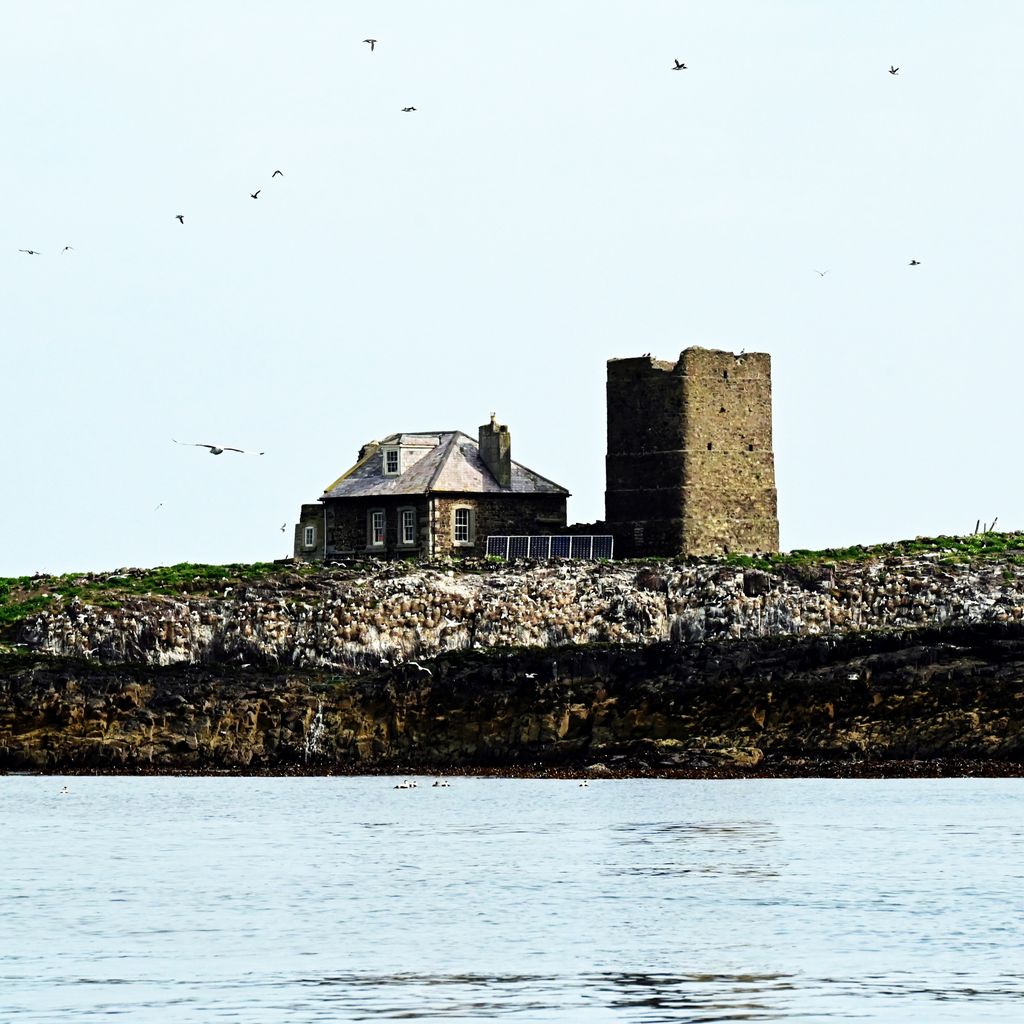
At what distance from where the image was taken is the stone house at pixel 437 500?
7050 centimetres

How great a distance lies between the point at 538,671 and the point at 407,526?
16.0 meters

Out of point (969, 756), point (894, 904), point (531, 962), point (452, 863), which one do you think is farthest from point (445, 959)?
point (969, 756)

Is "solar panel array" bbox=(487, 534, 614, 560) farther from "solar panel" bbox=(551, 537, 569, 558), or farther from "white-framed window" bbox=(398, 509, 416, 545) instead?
"white-framed window" bbox=(398, 509, 416, 545)

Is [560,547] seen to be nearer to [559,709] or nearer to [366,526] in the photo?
[366,526]

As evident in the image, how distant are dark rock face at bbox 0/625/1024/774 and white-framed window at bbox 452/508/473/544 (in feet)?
42.6

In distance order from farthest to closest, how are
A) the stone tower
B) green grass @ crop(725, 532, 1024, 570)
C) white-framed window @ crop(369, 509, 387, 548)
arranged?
white-framed window @ crop(369, 509, 387, 548), the stone tower, green grass @ crop(725, 532, 1024, 570)

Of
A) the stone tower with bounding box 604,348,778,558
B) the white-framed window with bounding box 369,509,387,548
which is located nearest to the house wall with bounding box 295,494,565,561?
the white-framed window with bounding box 369,509,387,548

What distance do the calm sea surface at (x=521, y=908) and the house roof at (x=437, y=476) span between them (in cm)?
2429

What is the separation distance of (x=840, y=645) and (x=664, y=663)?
491cm

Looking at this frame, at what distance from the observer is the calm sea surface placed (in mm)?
20094

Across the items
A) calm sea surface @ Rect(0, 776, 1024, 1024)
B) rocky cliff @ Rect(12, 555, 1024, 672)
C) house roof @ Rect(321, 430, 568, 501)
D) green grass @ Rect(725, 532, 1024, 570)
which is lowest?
calm sea surface @ Rect(0, 776, 1024, 1024)

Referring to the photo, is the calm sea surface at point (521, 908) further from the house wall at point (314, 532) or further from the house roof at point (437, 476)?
the house wall at point (314, 532)

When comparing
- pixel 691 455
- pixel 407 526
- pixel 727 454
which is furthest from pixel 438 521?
pixel 727 454

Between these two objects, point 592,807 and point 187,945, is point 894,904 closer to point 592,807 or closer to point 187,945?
point 187,945
